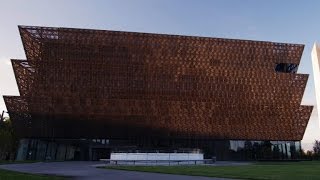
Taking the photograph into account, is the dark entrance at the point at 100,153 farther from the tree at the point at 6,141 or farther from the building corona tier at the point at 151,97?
the tree at the point at 6,141

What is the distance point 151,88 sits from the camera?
253ft

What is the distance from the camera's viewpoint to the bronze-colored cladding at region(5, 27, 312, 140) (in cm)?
7444

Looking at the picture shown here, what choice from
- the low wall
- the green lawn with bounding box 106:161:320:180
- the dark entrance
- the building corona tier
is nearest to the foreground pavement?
the green lawn with bounding box 106:161:320:180

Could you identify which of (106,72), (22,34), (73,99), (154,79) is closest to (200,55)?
(154,79)

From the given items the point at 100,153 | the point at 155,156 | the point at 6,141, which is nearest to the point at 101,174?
the point at 155,156

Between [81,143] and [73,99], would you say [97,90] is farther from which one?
[81,143]

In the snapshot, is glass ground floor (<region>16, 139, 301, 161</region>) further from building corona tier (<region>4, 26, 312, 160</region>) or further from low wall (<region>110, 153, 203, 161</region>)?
low wall (<region>110, 153, 203, 161</region>)

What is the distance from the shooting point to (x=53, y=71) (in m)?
74.7

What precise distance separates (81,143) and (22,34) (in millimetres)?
23085

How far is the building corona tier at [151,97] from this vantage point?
7450 cm

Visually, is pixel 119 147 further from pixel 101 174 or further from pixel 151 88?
pixel 101 174

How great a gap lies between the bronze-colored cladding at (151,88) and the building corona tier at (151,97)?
187mm

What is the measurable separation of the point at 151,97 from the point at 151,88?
5.73 feet

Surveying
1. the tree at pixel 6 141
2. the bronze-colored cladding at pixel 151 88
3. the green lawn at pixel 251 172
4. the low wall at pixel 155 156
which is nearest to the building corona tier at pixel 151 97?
the bronze-colored cladding at pixel 151 88
